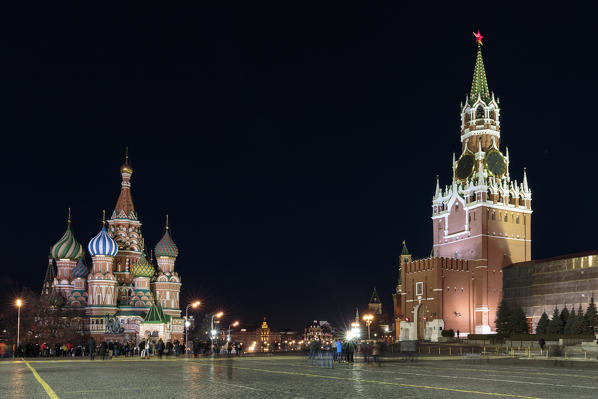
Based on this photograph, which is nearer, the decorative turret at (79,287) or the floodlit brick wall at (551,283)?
the floodlit brick wall at (551,283)

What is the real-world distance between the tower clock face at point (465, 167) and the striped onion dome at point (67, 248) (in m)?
52.0

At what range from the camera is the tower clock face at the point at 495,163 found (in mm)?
85750

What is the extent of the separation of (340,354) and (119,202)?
66.0 meters

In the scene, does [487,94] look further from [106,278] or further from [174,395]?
[174,395]

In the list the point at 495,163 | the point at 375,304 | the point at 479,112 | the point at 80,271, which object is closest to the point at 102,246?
the point at 80,271

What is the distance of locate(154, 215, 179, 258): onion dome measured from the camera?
92500 millimetres

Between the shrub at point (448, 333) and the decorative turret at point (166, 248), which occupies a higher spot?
the decorative turret at point (166, 248)

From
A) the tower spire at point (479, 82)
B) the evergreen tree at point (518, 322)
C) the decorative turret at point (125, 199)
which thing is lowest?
the evergreen tree at point (518, 322)

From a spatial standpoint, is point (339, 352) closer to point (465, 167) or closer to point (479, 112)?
point (465, 167)

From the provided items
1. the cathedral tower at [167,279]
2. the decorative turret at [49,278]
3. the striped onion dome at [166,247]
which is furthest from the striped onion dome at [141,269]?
the decorative turret at [49,278]

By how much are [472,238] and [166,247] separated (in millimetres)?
40726

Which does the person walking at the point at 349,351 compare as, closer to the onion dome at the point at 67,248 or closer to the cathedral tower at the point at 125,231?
the cathedral tower at the point at 125,231

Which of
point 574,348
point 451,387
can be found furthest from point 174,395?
point 574,348

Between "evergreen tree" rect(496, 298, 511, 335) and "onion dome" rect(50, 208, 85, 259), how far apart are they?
54698 millimetres
